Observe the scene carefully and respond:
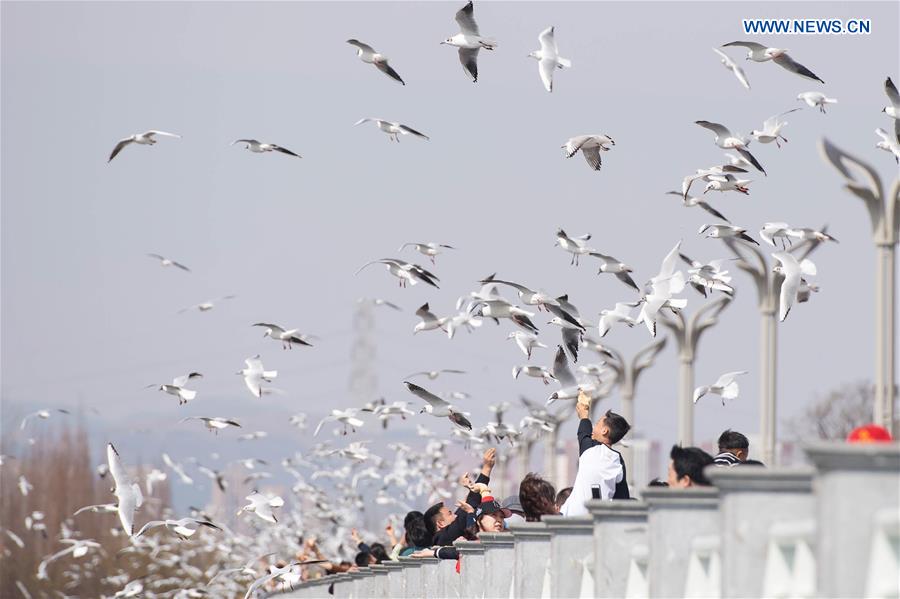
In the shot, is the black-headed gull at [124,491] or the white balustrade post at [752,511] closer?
the white balustrade post at [752,511]

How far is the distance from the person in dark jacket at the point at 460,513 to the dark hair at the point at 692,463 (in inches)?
182

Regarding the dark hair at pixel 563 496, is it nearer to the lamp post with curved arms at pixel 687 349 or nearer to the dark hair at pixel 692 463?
the dark hair at pixel 692 463

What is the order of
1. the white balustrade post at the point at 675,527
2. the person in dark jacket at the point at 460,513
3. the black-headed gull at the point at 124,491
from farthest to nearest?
the black-headed gull at the point at 124,491
the person in dark jacket at the point at 460,513
the white balustrade post at the point at 675,527

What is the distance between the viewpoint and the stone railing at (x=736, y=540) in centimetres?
606

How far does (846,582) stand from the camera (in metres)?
6.12

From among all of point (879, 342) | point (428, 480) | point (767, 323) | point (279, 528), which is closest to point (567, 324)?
point (879, 342)

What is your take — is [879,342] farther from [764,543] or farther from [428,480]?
[428,480]

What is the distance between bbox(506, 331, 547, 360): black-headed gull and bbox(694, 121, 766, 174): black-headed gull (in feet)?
10.4

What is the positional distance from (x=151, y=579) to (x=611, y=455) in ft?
203

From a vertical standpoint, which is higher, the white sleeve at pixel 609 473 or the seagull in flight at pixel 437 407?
the seagull in flight at pixel 437 407

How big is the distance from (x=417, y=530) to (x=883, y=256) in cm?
725

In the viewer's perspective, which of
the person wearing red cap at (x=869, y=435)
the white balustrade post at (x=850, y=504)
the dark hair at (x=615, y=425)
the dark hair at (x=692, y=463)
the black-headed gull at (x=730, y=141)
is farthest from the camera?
the black-headed gull at (x=730, y=141)

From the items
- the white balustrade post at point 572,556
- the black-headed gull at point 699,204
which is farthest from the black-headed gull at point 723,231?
the white balustrade post at point 572,556

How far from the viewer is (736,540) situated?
273 inches
